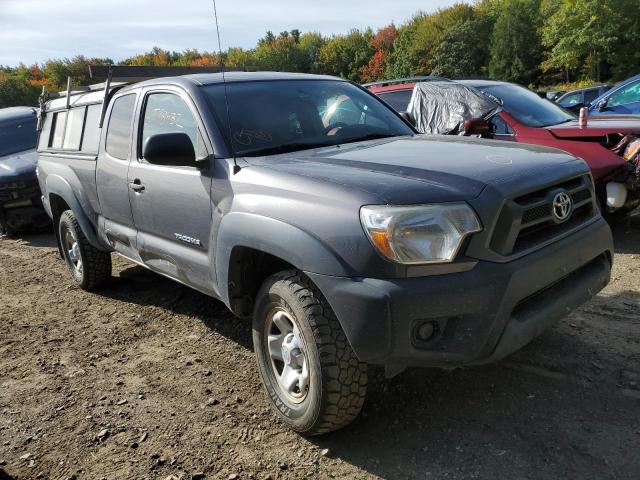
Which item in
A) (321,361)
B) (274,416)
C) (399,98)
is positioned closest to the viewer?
(321,361)

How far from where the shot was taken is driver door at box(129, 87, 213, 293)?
318 cm

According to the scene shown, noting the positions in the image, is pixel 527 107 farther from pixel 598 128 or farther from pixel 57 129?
pixel 57 129

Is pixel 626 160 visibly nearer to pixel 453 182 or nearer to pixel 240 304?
pixel 453 182

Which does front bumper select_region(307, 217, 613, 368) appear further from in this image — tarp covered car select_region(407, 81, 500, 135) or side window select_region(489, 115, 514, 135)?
tarp covered car select_region(407, 81, 500, 135)

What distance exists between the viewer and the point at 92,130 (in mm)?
4648

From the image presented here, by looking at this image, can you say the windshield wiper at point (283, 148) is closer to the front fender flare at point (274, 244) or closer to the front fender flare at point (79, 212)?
the front fender flare at point (274, 244)

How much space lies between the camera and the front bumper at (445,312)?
2178 millimetres

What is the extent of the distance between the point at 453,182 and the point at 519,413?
4.20 feet

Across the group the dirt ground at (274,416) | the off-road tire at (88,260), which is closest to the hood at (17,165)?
the off-road tire at (88,260)

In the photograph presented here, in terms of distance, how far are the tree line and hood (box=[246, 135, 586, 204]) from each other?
4.49 m

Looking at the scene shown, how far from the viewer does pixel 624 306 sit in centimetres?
391

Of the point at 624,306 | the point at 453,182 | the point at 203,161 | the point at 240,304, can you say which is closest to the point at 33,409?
the point at 240,304

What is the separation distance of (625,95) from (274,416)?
796 centimetres

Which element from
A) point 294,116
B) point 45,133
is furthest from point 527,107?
point 45,133
